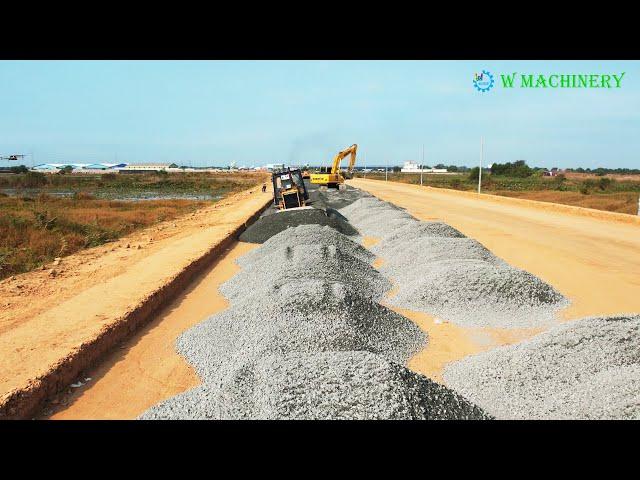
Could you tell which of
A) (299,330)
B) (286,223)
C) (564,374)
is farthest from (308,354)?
(286,223)

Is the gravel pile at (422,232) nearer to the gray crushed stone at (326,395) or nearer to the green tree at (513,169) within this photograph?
the gray crushed stone at (326,395)

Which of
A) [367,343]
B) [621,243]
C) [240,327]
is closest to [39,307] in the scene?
[240,327]

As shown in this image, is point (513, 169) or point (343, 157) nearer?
point (343, 157)

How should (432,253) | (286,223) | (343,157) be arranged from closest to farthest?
1. (432,253)
2. (286,223)
3. (343,157)

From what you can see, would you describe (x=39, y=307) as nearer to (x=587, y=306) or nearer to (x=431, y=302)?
(x=431, y=302)

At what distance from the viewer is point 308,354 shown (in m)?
4.89

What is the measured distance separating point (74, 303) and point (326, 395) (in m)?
5.02

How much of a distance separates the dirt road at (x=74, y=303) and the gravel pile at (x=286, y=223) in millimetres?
1752

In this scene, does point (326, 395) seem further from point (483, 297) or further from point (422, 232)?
point (422, 232)

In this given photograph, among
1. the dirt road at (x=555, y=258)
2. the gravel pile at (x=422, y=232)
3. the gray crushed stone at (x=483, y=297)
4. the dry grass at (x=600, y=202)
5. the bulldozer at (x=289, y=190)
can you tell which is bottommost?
the dry grass at (x=600, y=202)

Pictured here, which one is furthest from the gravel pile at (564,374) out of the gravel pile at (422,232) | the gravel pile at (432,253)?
the gravel pile at (422,232)

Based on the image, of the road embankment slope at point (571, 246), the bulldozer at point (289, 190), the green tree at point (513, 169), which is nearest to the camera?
the road embankment slope at point (571, 246)

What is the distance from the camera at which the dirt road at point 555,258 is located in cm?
616

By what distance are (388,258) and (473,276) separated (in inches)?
145
